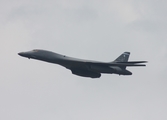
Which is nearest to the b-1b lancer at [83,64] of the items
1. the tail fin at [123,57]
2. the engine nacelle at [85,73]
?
the engine nacelle at [85,73]

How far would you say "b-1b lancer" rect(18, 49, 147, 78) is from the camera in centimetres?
4872

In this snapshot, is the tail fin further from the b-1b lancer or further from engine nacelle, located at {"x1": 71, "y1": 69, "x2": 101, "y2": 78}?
engine nacelle, located at {"x1": 71, "y1": 69, "x2": 101, "y2": 78}

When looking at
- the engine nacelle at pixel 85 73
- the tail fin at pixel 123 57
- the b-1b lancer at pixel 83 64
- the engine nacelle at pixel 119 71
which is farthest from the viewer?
the tail fin at pixel 123 57

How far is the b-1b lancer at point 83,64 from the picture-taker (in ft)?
160

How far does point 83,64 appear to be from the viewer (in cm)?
5022

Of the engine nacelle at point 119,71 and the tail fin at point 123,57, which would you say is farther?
the tail fin at point 123,57

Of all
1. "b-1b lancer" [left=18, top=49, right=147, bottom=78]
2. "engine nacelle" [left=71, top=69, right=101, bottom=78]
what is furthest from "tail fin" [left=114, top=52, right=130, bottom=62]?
"engine nacelle" [left=71, top=69, right=101, bottom=78]

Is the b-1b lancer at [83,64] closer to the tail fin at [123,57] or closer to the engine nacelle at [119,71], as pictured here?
the engine nacelle at [119,71]

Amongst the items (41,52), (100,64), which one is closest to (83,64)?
(100,64)

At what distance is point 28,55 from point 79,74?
7691 millimetres

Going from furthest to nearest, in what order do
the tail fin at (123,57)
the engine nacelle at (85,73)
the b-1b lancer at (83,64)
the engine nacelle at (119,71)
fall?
the tail fin at (123,57)
the engine nacelle at (85,73)
the engine nacelle at (119,71)
the b-1b lancer at (83,64)

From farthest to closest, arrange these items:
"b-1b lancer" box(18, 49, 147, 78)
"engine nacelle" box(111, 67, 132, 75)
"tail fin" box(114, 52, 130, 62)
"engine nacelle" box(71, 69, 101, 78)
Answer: "tail fin" box(114, 52, 130, 62) → "engine nacelle" box(71, 69, 101, 78) → "engine nacelle" box(111, 67, 132, 75) → "b-1b lancer" box(18, 49, 147, 78)

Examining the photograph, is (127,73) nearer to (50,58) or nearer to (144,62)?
(144,62)

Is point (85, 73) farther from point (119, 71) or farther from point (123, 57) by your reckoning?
point (123, 57)
